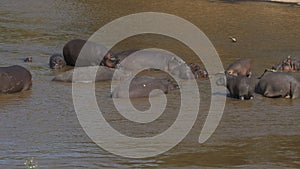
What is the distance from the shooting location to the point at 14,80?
1202 cm

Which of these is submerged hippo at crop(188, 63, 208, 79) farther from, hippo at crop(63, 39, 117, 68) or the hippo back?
the hippo back

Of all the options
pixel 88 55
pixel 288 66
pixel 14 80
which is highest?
pixel 14 80

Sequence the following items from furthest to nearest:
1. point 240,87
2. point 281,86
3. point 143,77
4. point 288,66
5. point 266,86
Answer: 1. point 288,66
2. point 143,77
3. point 266,86
4. point 281,86
5. point 240,87

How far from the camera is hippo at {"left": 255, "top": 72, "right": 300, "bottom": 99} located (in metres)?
11.7

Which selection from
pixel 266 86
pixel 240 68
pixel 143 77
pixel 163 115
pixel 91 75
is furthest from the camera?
pixel 240 68

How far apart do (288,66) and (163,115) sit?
154 inches

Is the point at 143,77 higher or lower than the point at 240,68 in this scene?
higher

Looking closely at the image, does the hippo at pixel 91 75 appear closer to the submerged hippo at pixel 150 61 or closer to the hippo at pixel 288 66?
the submerged hippo at pixel 150 61

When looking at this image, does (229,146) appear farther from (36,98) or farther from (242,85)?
(36,98)

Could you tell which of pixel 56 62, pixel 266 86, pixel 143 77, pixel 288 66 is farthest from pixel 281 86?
pixel 56 62

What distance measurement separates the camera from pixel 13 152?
8.52 m

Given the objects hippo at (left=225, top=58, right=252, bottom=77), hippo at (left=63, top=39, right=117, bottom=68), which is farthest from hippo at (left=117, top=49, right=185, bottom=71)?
hippo at (left=225, top=58, right=252, bottom=77)

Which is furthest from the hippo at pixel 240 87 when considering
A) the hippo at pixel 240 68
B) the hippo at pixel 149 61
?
the hippo at pixel 149 61

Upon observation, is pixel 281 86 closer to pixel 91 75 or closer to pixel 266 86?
pixel 266 86
